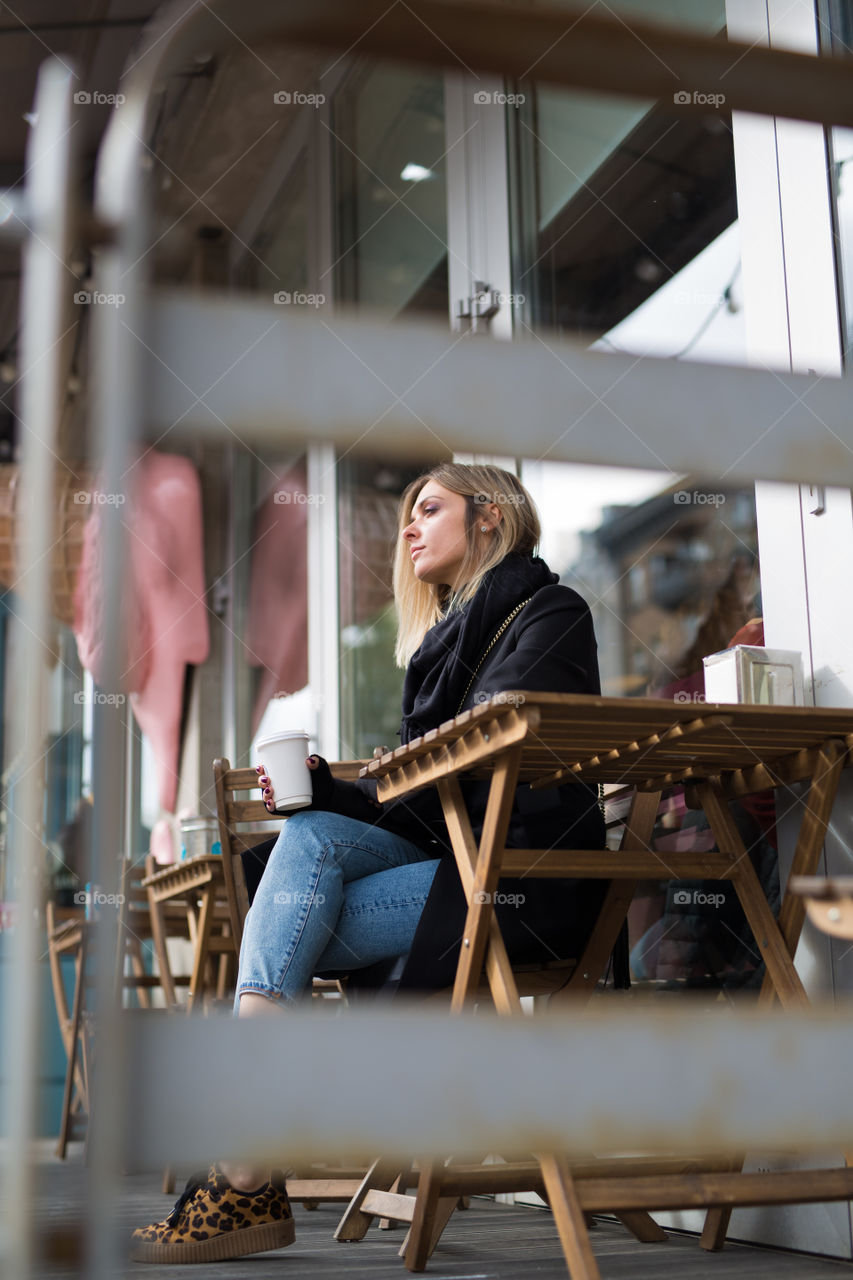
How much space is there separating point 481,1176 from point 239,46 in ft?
4.32

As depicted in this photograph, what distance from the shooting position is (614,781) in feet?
5.75

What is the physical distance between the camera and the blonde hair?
7.10 feet

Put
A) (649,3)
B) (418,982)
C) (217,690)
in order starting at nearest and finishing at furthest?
(418,982) → (649,3) → (217,690)

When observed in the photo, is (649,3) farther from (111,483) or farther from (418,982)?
(111,483)

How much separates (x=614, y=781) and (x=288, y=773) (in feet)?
1.46

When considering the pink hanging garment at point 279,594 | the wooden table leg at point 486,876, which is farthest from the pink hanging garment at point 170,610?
the wooden table leg at point 486,876

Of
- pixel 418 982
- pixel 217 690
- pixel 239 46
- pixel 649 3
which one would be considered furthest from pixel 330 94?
pixel 239 46

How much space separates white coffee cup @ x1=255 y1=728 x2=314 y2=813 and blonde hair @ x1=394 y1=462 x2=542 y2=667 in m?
0.41

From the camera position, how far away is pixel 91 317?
1.82ft

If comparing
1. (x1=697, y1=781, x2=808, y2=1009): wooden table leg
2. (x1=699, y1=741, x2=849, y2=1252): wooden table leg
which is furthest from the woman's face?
(x1=699, y1=741, x2=849, y2=1252): wooden table leg

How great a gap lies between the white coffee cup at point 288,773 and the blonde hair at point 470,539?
414 mm

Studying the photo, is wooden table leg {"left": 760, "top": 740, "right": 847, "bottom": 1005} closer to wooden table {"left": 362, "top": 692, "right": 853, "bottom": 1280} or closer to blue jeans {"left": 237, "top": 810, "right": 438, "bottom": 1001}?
wooden table {"left": 362, "top": 692, "right": 853, "bottom": 1280}

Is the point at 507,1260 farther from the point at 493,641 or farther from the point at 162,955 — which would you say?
the point at 162,955

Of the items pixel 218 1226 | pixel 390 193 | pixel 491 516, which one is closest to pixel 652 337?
pixel 491 516
